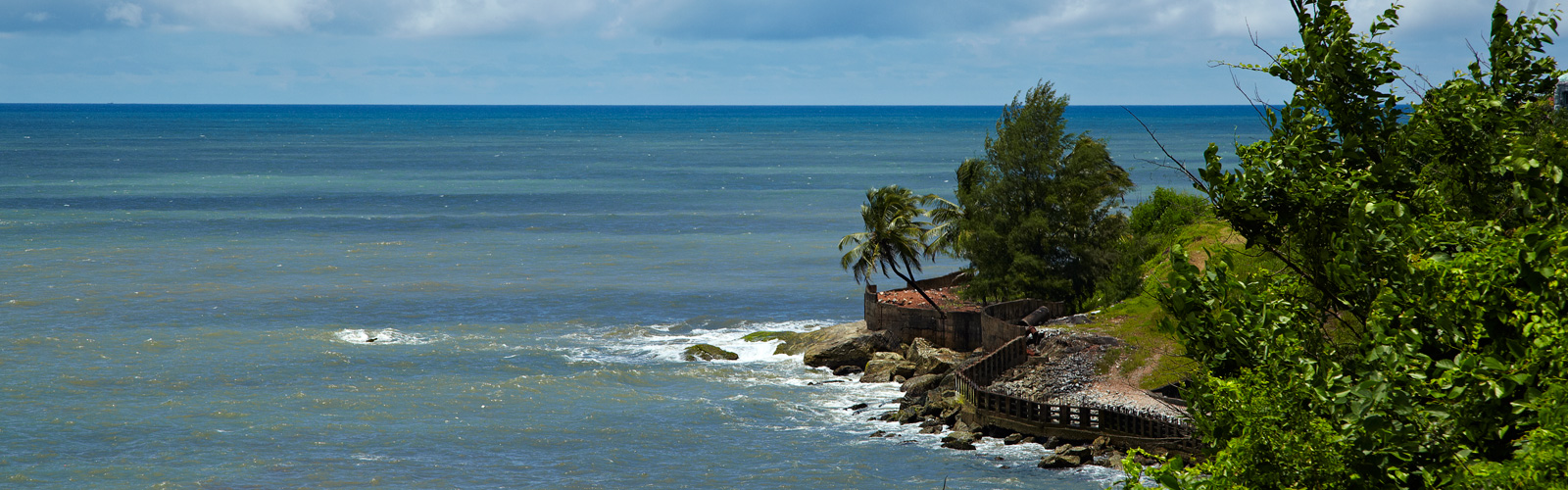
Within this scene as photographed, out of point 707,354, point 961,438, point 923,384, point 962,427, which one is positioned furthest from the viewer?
point 707,354

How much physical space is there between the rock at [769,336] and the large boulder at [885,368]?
23.5 feet

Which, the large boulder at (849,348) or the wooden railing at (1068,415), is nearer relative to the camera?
the wooden railing at (1068,415)

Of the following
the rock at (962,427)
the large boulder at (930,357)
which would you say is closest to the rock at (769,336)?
the large boulder at (930,357)

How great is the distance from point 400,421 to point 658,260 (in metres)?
39.7

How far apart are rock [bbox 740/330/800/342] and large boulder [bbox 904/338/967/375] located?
7.30m

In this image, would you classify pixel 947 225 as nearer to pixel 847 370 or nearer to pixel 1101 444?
pixel 847 370

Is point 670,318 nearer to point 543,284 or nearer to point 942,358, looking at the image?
point 543,284

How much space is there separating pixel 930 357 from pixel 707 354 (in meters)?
10.3

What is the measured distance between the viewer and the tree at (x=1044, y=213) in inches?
1927

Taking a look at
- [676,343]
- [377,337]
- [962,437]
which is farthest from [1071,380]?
[377,337]

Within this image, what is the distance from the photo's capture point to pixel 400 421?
41.5m

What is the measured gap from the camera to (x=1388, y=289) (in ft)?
31.2

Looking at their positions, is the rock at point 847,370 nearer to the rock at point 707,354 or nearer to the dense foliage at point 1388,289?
the rock at point 707,354

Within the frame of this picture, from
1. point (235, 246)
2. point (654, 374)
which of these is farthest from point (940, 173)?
point (654, 374)
